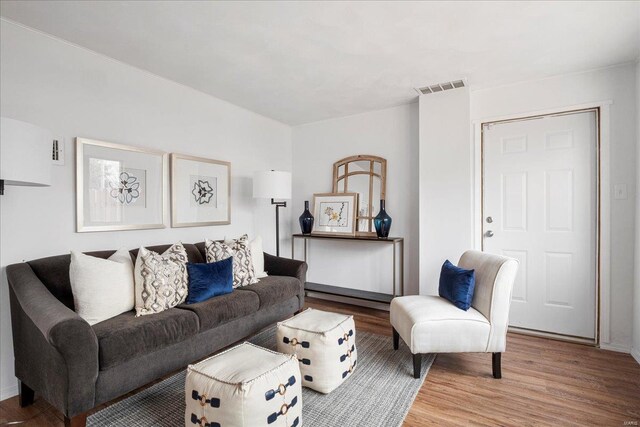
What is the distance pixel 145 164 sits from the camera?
9.11ft

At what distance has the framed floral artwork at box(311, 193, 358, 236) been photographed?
3.93m

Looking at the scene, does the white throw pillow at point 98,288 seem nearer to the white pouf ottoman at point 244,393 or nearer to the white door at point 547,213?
the white pouf ottoman at point 244,393

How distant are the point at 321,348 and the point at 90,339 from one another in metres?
1.24

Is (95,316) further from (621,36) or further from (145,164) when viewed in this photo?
(621,36)

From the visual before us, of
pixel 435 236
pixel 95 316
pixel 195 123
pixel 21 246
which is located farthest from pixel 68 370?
pixel 435 236

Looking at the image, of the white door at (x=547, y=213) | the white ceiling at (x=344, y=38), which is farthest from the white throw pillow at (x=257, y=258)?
the white door at (x=547, y=213)

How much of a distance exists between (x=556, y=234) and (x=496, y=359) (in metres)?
1.44

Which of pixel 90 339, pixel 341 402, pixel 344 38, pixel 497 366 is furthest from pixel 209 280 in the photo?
pixel 497 366

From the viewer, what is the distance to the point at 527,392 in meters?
2.02

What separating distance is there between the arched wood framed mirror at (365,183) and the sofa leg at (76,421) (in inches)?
117

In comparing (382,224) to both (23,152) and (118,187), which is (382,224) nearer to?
(118,187)

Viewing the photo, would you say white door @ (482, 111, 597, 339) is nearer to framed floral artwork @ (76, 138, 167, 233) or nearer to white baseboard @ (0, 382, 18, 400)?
framed floral artwork @ (76, 138, 167, 233)

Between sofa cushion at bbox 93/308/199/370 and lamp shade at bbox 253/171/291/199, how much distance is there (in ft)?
5.34

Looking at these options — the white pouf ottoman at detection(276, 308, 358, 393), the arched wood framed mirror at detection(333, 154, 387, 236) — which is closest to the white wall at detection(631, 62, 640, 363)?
the arched wood framed mirror at detection(333, 154, 387, 236)
